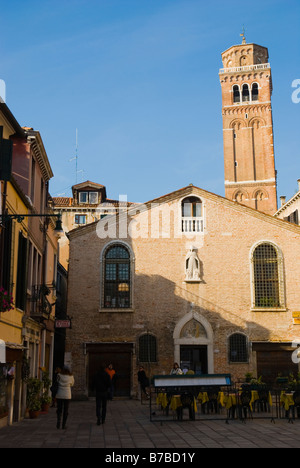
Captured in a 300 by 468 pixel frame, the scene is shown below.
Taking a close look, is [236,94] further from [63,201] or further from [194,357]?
[194,357]

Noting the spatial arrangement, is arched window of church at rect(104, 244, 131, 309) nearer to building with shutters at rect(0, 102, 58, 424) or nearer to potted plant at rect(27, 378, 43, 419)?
building with shutters at rect(0, 102, 58, 424)

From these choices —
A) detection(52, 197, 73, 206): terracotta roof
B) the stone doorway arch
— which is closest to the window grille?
the stone doorway arch

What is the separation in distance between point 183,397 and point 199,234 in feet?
42.7

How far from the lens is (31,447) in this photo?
10.6 metres

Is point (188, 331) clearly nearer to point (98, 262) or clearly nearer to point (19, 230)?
point (98, 262)

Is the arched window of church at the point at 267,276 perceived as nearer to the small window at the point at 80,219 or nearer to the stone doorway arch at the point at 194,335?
the stone doorway arch at the point at 194,335

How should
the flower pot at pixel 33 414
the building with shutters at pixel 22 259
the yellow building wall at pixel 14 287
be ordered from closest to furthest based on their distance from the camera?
the building with shutters at pixel 22 259 → the yellow building wall at pixel 14 287 → the flower pot at pixel 33 414

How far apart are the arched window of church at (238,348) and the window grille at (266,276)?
1786 mm

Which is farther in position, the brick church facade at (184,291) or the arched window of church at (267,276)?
the arched window of church at (267,276)

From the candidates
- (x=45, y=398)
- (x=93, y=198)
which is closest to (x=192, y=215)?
(x=45, y=398)

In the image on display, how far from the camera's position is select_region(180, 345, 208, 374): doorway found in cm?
2623

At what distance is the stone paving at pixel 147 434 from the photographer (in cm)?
1088

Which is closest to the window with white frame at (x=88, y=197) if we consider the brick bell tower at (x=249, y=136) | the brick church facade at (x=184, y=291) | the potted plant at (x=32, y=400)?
the brick church facade at (x=184, y=291)
